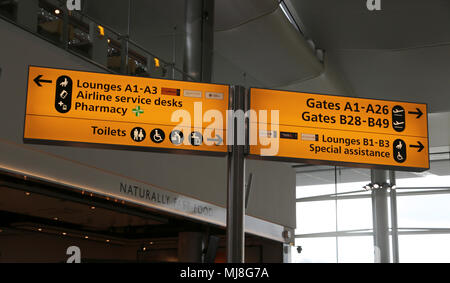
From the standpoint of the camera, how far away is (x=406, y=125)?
12.0 ft

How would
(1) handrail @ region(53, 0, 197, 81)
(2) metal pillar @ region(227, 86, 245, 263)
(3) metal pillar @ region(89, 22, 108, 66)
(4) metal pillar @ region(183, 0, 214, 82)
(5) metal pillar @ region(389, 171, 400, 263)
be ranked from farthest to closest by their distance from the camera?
1. (5) metal pillar @ region(389, 171, 400, 263)
2. (4) metal pillar @ region(183, 0, 214, 82)
3. (3) metal pillar @ region(89, 22, 108, 66)
4. (1) handrail @ region(53, 0, 197, 81)
5. (2) metal pillar @ region(227, 86, 245, 263)

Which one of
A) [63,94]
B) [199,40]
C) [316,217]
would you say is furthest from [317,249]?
[63,94]

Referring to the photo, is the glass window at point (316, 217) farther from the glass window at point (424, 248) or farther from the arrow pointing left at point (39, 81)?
the arrow pointing left at point (39, 81)

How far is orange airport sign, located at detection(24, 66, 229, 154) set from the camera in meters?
3.29

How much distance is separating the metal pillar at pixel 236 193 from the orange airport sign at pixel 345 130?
107mm

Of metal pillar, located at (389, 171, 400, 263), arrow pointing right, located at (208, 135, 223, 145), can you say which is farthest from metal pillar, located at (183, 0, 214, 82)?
metal pillar, located at (389, 171, 400, 263)

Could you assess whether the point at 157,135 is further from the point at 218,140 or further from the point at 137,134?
the point at 218,140

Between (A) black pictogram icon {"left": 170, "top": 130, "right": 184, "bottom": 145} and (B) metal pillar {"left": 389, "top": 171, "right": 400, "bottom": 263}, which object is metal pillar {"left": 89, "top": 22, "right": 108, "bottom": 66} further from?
(B) metal pillar {"left": 389, "top": 171, "right": 400, "bottom": 263}

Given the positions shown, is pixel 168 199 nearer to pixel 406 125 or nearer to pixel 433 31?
pixel 406 125

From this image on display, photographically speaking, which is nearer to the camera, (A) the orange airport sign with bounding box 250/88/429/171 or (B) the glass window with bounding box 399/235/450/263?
(A) the orange airport sign with bounding box 250/88/429/171

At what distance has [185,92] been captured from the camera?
3.35m
